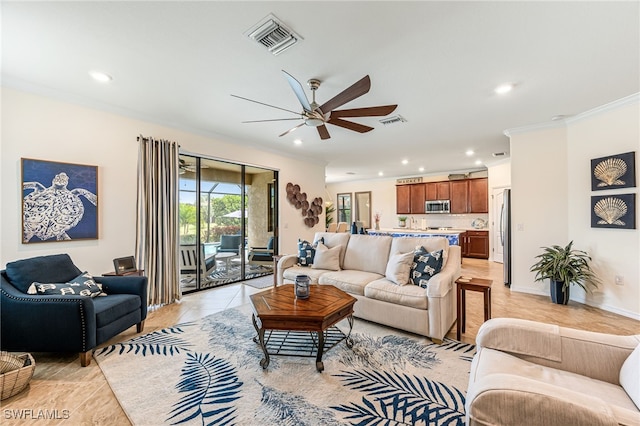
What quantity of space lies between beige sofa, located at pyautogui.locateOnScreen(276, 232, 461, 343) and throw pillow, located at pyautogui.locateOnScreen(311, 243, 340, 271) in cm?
7

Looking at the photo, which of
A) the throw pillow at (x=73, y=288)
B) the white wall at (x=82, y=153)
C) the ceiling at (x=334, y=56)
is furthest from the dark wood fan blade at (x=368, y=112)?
the throw pillow at (x=73, y=288)

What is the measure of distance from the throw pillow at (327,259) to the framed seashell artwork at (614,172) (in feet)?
12.4

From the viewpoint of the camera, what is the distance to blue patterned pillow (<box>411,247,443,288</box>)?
303cm

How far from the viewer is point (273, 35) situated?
2164 mm

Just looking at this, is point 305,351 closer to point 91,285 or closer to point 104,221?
point 91,285

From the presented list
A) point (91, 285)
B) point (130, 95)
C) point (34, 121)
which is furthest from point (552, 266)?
point (34, 121)

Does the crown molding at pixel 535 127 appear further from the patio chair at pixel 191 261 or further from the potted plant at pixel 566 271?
the patio chair at pixel 191 261

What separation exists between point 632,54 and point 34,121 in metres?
6.14

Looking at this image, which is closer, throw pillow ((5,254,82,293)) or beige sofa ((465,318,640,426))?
beige sofa ((465,318,640,426))

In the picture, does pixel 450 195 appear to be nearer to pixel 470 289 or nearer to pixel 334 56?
pixel 470 289

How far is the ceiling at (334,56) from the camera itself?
6.33ft

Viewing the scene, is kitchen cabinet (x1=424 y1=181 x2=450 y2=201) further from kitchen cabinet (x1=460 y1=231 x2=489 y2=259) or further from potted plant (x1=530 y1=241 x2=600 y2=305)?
potted plant (x1=530 y1=241 x2=600 y2=305)

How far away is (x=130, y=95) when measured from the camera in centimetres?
325

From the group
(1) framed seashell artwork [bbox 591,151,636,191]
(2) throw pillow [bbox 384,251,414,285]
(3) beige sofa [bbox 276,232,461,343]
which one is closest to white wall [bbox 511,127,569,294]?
(1) framed seashell artwork [bbox 591,151,636,191]
